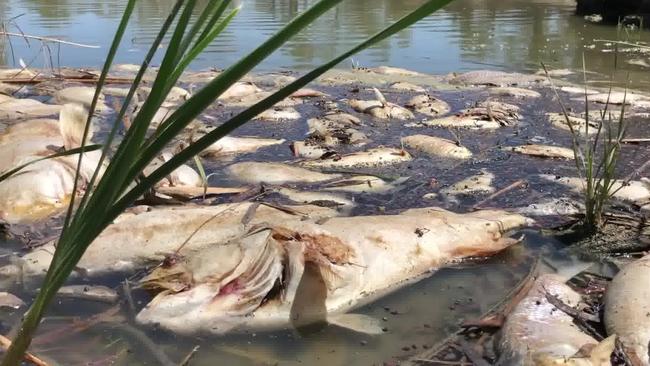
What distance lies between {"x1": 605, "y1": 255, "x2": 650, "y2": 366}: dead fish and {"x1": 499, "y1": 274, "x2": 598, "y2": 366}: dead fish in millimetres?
140

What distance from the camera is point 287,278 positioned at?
3057mm

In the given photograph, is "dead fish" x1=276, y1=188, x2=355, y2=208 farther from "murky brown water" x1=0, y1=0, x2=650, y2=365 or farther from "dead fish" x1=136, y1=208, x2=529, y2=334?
"dead fish" x1=136, y1=208, x2=529, y2=334

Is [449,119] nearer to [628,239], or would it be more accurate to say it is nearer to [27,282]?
[628,239]

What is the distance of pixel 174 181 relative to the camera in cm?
474

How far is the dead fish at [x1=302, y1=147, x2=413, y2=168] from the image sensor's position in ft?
18.0

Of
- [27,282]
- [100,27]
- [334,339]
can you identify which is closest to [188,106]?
[334,339]

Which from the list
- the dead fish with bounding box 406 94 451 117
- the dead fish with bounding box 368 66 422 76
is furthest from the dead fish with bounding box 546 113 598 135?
the dead fish with bounding box 368 66 422 76

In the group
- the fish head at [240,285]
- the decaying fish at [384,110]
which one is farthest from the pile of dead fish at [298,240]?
the decaying fish at [384,110]

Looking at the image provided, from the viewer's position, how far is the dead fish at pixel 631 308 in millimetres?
2639

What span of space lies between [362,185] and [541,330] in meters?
2.26

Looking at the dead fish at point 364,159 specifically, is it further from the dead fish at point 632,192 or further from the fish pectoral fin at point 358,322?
the fish pectoral fin at point 358,322

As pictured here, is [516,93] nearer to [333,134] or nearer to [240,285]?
[333,134]

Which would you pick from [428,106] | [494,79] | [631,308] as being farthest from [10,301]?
[494,79]

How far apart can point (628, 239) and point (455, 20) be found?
14266 mm
